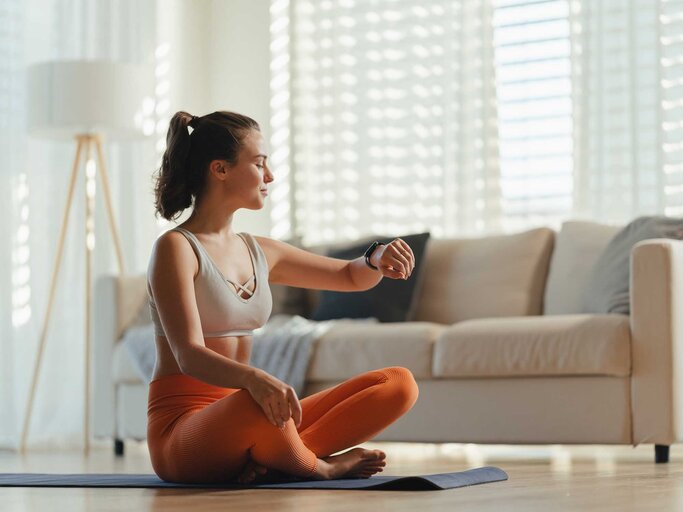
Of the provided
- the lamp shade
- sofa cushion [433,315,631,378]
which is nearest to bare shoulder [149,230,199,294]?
sofa cushion [433,315,631,378]

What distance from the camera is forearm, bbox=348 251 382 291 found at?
2.38m

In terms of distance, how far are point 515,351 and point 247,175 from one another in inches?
62.2

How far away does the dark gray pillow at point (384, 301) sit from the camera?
4469 millimetres

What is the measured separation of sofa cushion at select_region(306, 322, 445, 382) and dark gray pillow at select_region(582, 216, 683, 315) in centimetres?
56

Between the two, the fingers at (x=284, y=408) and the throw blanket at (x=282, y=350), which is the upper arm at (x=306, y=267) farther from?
the throw blanket at (x=282, y=350)

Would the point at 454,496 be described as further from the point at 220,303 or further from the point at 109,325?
the point at 109,325

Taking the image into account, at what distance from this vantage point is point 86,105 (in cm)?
488

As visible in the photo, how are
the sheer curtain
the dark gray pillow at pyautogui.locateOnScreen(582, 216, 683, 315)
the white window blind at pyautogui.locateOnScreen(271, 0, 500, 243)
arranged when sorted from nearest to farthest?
the dark gray pillow at pyautogui.locateOnScreen(582, 216, 683, 315)
the sheer curtain
the white window blind at pyautogui.locateOnScreen(271, 0, 500, 243)

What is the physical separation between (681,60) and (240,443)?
351 cm

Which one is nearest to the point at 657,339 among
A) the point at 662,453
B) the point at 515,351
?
the point at 662,453

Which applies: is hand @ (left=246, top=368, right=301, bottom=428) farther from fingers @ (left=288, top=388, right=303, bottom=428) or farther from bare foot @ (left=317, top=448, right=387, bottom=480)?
bare foot @ (left=317, top=448, right=387, bottom=480)

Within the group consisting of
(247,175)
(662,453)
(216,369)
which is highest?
(247,175)

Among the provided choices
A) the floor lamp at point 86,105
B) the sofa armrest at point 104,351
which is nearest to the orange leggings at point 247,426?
the sofa armrest at point 104,351

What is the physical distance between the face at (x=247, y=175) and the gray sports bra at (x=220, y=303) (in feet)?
0.43
